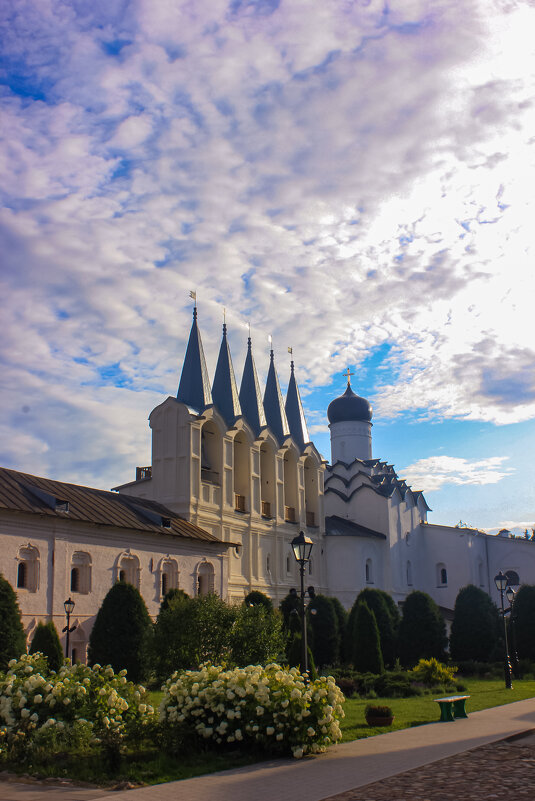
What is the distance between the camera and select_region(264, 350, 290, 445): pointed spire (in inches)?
1727

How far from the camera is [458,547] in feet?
166

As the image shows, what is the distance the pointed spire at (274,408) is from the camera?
43.9 metres

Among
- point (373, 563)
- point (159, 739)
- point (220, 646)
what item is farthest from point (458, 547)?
point (159, 739)

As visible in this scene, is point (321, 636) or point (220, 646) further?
point (321, 636)

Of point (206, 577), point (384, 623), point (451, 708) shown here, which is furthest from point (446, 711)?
point (384, 623)

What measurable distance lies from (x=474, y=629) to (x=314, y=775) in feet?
84.6

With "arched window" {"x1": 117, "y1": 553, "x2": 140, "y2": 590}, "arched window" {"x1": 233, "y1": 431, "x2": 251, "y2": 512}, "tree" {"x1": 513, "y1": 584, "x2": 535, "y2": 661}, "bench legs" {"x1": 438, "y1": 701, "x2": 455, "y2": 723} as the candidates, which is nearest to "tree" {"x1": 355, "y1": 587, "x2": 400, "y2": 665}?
"tree" {"x1": 513, "y1": 584, "x2": 535, "y2": 661}

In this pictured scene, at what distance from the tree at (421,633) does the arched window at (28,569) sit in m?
16.3

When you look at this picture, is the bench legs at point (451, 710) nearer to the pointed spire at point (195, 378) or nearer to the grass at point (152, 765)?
the grass at point (152, 765)

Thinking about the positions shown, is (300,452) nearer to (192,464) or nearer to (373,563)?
(373,563)

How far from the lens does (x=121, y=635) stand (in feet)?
69.4

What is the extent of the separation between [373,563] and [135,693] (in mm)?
35742

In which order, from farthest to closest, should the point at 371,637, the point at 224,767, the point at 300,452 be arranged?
the point at 300,452 < the point at 371,637 < the point at 224,767

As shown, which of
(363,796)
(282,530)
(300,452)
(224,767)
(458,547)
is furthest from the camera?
(458,547)
